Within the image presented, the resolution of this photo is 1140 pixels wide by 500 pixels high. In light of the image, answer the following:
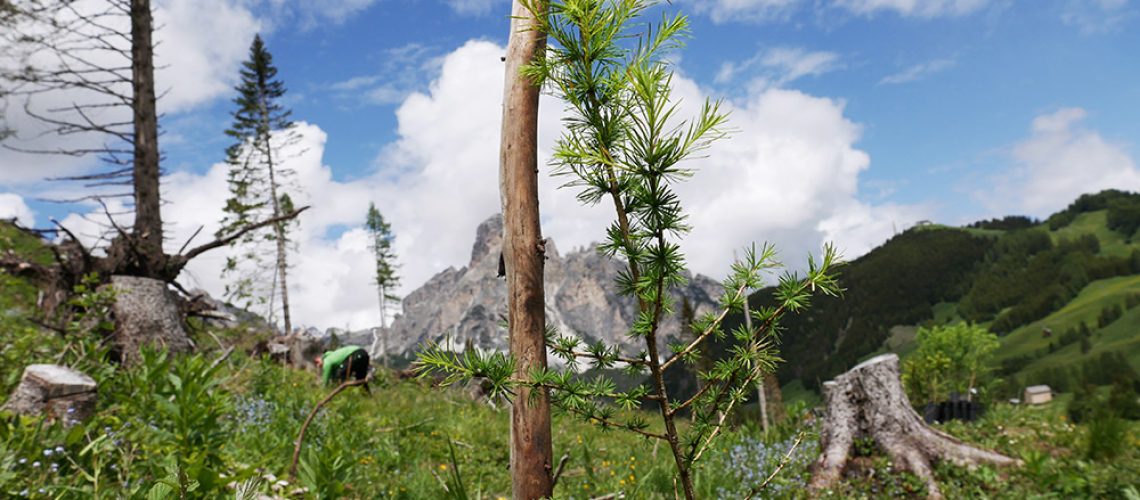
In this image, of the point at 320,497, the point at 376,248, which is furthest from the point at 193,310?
the point at 376,248

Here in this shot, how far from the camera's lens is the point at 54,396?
16.0 ft

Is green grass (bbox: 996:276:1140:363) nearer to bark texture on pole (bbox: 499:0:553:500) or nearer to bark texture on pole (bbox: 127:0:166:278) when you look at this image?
bark texture on pole (bbox: 127:0:166:278)

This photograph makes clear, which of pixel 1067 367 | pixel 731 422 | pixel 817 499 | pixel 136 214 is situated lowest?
pixel 1067 367

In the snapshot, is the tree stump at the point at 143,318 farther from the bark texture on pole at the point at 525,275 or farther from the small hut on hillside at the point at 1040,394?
the small hut on hillside at the point at 1040,394

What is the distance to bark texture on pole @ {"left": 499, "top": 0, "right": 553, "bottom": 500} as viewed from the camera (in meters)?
→ 2.57

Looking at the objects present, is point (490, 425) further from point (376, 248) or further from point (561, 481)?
point (376, 248)

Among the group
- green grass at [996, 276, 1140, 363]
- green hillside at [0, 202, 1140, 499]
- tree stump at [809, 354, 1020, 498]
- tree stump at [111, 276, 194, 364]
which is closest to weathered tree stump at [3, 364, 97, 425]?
green hillside at [0, 202, 1140, 499]

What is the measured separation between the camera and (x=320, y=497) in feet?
11.3

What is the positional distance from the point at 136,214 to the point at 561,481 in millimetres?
10030

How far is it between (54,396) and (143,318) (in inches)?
199

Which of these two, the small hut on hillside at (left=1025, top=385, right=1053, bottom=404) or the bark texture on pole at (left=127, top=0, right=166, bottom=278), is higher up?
the bark texture on pole at (left=127, top=0, right=166, bottom=278)

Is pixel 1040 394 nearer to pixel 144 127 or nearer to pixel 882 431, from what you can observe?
pixel 882 431

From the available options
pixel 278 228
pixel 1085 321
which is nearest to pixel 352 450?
pixel 278 228

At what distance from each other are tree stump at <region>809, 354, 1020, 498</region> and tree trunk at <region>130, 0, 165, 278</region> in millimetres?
11394
